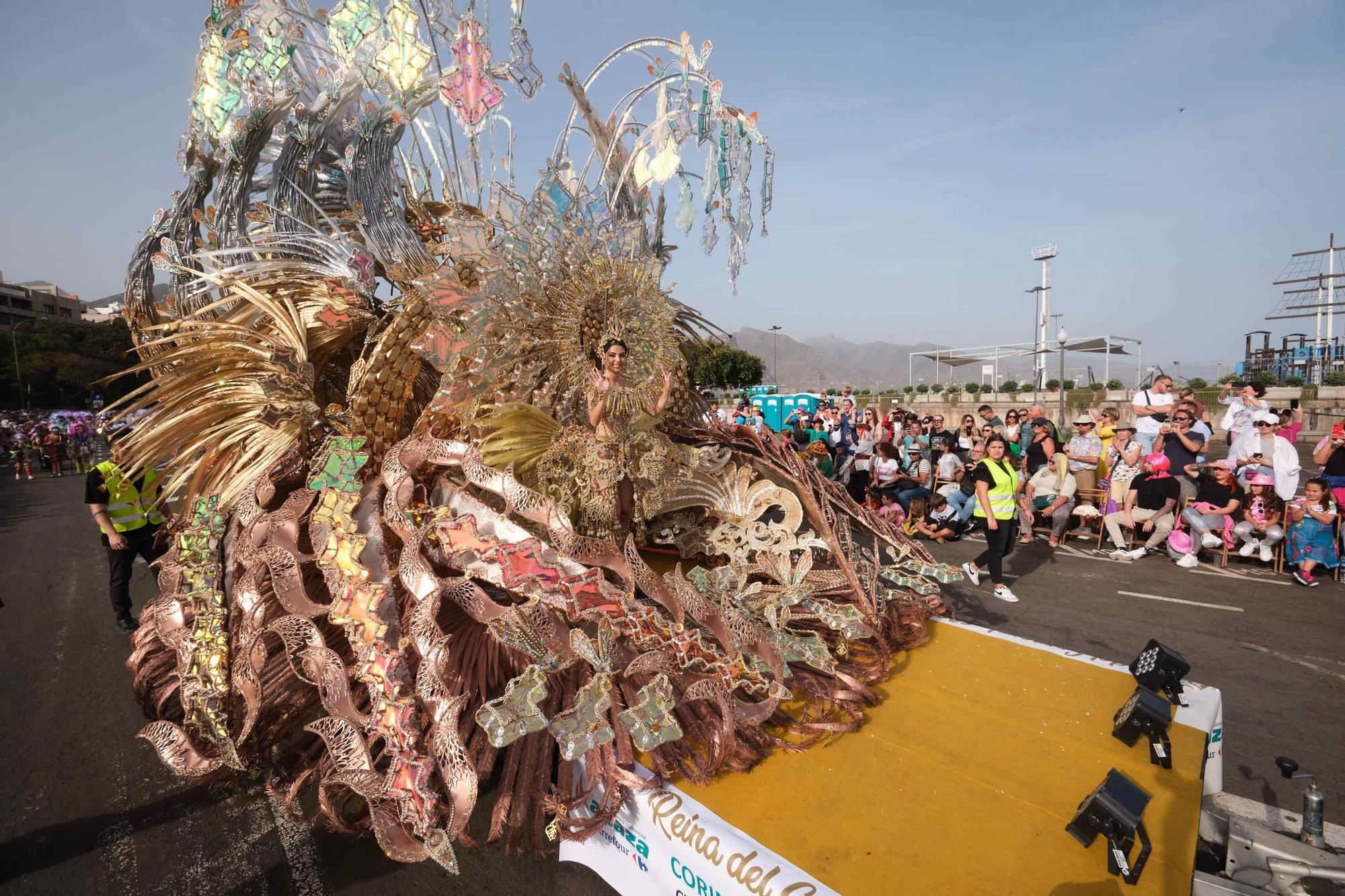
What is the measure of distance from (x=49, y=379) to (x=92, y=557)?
132 ft

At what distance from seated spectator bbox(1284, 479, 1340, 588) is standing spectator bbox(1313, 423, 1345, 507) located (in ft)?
0.25

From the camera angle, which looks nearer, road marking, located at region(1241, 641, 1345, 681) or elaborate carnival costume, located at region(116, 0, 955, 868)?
elaborate carnival costume, located at region(116, 0, 955, 868)

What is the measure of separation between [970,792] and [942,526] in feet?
20.9

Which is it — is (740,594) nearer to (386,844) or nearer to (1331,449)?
(386,844)

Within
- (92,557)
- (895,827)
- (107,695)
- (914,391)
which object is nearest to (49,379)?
(92,557)

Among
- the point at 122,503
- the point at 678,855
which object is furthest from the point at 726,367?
the point at 678,855

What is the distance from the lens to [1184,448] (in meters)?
6.93

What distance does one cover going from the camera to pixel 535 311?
275cm

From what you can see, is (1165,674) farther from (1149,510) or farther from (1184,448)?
(1184,448)

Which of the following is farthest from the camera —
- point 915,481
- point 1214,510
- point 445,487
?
point 915,481

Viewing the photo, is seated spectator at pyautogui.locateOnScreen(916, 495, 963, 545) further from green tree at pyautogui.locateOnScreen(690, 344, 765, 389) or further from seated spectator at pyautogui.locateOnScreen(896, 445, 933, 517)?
green tree at pyautogui.locateOnScreen(690, 344, 765, 389)

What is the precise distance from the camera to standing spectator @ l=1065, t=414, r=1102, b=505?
7.59 meters

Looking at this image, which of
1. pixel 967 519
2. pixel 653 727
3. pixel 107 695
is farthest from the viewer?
pixel 967 519

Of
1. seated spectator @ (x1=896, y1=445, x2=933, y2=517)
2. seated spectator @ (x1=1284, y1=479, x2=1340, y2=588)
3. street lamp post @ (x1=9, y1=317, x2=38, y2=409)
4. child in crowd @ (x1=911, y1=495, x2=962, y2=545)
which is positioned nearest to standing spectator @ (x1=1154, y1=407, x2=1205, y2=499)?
seated spectator @ (x1=1284, y1=479, x2=1340, y2=588)
